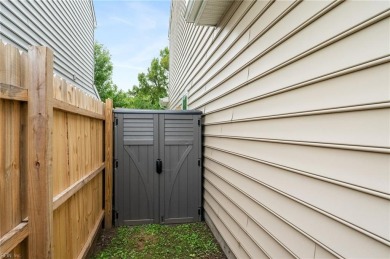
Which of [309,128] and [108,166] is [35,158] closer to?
[309,128]

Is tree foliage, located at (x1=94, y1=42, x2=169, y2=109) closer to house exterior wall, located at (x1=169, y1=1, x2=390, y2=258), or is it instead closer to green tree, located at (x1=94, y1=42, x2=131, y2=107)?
green tree, located at (x1=94, y1=42, x2=131, y2=107)

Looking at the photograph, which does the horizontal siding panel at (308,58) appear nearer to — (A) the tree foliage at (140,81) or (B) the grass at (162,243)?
(B) the grass at (162,243)

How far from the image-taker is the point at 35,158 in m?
1.69

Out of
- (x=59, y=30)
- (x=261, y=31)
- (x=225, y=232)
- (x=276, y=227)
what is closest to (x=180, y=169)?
(x=225, y=232)

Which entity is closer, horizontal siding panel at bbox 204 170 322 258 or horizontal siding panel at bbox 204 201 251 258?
horizontal siding panel at bbox 204 170 322 258

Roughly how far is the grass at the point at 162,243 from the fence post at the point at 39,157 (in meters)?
1.93

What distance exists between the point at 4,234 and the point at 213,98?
2.91 m

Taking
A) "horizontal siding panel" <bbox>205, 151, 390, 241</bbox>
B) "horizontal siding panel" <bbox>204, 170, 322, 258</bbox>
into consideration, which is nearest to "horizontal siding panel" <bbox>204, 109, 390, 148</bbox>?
"horizontal siding panel" <bbox>205, 151, 390, 241</bbox>

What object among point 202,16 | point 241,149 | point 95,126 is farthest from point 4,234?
point 202,16

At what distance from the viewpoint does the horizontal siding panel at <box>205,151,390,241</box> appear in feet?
3.47

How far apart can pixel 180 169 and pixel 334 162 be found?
11.2 ft

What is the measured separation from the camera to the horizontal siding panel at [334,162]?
107cm

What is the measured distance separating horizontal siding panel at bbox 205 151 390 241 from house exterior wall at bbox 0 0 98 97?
4445mm

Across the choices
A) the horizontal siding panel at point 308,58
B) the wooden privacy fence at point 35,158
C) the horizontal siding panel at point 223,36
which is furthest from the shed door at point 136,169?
the horizontal siding panel at point 308,58
